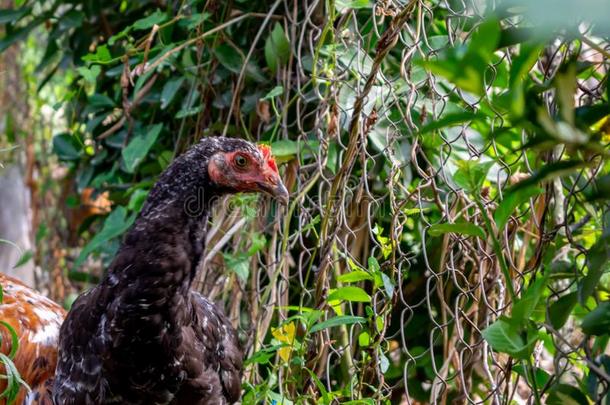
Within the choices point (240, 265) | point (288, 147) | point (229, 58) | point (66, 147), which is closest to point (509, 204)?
point (288, 147)

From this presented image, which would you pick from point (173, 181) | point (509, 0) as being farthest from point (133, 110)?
point (509, 0)

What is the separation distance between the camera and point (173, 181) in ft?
8.18

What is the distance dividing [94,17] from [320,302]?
7.55ft

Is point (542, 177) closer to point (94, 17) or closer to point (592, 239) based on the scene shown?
point (592, 239)

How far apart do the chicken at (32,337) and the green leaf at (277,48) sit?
4.26 ft

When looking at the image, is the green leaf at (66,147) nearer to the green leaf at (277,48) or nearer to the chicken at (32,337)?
the chicken at (32,337)

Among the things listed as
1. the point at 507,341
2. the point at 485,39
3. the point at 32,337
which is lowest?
the point at 32,337

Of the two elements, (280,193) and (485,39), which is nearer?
(485,39)

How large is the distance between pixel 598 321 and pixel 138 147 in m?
2.52

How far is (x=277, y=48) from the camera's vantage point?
3.28 meters

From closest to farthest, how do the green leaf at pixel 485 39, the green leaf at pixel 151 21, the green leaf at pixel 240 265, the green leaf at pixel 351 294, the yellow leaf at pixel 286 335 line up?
the green leaf at pixel 485 39
the green leaf at pixel 351 294
the yellow leaf at pixel 286 335
the green leaf at pixel 240 265
the green leaf at pixel 151 21

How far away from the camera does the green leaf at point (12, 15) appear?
4262 millimetres

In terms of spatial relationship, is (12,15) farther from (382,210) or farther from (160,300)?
(160,300)

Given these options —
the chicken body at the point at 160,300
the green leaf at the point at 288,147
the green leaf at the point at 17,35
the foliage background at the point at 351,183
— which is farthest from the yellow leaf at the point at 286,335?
the green leaf at the point at 17,35
